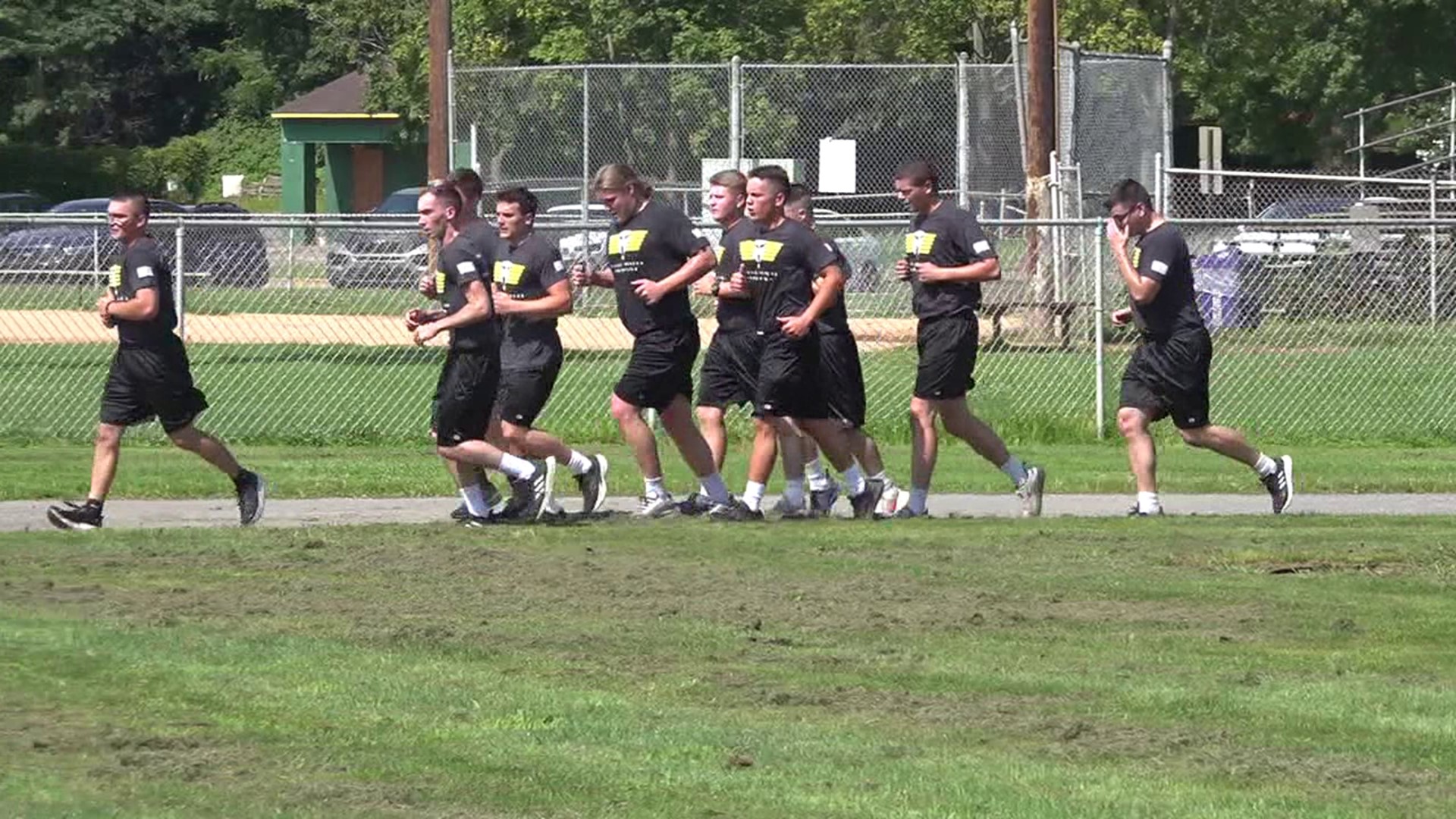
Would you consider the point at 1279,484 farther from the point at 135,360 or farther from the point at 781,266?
the point at 135,360

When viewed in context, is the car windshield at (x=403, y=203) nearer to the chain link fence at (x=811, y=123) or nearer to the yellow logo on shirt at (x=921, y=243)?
the chain link fence at (x=811, y=123)

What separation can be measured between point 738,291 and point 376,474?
12.5 feet

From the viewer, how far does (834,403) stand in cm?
1462

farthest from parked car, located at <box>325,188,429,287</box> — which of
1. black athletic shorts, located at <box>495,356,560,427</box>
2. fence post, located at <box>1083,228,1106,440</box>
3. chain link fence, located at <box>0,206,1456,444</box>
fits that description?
black athletic shorts, located at <box>495,356,560,427</box>

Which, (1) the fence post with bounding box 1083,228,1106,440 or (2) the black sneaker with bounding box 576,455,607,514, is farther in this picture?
(1) the fence post with bounding box 1083,228,1106,440

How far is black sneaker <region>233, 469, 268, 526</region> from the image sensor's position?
14125mm

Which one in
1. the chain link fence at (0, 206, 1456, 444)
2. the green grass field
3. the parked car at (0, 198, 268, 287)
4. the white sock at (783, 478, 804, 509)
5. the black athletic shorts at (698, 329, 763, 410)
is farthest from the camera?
the parked car at (0, 198, 268, 287)

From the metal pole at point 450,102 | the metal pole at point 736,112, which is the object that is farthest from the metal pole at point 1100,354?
the metal pole at point 450,102

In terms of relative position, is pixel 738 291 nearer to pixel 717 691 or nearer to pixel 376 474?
pixel 376 474

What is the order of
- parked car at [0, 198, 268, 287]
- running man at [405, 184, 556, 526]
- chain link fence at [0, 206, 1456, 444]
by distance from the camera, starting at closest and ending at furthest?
running man at [405, 184, 556, 526], chain link fence at [0, 206, 1456, 444], parked car at [0, 198, 268, 287]

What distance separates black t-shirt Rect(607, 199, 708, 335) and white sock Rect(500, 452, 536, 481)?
39.4 inches

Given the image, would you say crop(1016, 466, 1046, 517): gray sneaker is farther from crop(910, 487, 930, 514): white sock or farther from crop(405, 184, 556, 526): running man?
crop(405, 184, 556, 526): running man

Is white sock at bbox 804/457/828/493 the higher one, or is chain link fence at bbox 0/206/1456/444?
chain link fence at bbox 0/206/1456/444

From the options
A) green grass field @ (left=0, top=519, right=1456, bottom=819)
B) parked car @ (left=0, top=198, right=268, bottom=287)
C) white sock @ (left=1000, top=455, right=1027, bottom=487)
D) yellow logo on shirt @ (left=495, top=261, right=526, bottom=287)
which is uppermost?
parked car @ (left=0, top=198, right=268, bottom=287)
